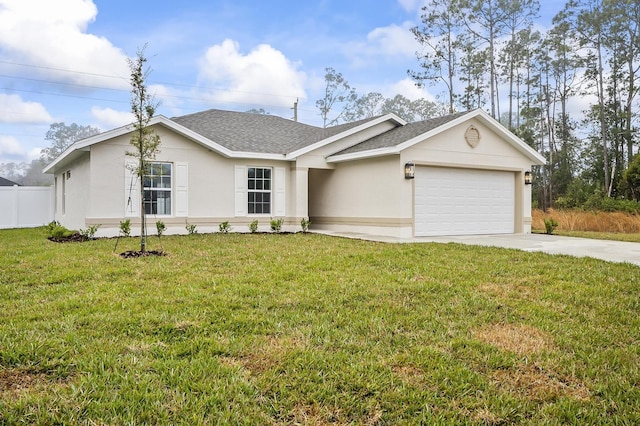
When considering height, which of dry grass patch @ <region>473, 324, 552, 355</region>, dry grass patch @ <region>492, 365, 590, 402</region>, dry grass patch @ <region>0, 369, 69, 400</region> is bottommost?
dry grass patch @ <region>492, 365, 590, 402</region>

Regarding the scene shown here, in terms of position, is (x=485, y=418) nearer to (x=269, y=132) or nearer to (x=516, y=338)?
(x=516, y=338)

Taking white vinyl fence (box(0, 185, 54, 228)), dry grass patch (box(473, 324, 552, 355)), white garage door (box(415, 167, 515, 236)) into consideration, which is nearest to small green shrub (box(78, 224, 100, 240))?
white garage door (box(415, 167, 515, 236))

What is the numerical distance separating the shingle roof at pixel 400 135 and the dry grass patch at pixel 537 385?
10049mm

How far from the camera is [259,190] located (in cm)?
1462

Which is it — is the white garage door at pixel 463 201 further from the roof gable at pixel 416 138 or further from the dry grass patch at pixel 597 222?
the dry grass patch at pixel 597 222

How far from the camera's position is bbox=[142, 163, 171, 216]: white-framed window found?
509 inches

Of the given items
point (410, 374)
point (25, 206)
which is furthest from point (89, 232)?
point (410, 374)

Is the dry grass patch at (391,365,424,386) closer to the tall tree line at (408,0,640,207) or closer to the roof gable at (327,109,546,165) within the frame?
the roof gable at (327,109,546,165)

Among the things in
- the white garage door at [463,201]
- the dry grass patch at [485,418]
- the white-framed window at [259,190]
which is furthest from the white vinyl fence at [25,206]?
the dry grass patch at [485,418]

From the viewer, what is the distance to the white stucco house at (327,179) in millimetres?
12664

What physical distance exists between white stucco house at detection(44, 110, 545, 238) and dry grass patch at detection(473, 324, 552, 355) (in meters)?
8.41

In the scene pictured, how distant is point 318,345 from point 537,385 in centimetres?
164

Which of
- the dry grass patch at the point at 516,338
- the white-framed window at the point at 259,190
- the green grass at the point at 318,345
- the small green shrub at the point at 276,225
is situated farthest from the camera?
the white-framed window at the point at 259,190

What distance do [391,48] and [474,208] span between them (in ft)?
44.5
